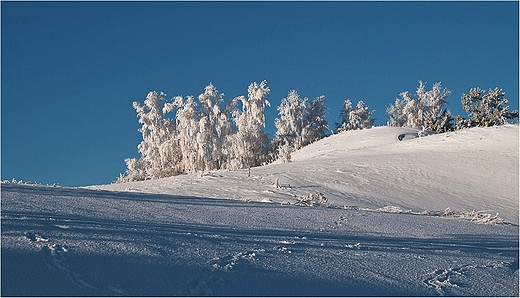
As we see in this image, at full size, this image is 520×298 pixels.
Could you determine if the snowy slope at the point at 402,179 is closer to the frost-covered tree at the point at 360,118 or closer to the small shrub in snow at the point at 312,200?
the small shrub in snow at the point at 312,200

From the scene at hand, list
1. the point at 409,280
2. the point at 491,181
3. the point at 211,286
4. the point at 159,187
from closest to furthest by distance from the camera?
the point at 211,286
the point at 409,280
the point at 159,187
the point at 491,181

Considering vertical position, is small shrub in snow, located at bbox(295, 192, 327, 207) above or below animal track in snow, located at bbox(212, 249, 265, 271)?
above

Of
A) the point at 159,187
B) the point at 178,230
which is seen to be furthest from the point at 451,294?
the point at 159,187

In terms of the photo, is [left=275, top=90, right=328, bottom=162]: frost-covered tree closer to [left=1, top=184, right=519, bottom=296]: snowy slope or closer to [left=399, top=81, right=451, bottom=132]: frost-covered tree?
[left=399, top=81, right=451, bottom=132]: frost-covered tree

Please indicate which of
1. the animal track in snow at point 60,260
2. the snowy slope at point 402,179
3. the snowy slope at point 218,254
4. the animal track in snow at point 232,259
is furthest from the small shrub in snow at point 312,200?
the animal track in snow at point 60,260

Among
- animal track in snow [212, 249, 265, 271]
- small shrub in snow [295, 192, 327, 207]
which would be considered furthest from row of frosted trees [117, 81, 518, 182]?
animal track in snow [212, 249, 265, 271]

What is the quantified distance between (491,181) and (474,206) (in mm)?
5164

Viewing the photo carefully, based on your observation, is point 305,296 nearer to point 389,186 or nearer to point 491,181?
point 389,186

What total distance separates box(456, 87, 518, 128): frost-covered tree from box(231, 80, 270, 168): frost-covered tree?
23.5m

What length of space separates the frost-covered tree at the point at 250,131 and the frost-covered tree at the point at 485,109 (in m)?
23.5

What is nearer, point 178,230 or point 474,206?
point 178,230

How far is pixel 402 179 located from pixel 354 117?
44.5 m

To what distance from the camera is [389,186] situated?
20.7 meters

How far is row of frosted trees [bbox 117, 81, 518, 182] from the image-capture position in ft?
137
